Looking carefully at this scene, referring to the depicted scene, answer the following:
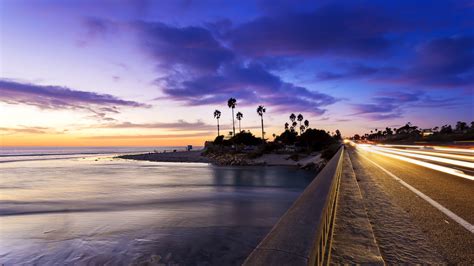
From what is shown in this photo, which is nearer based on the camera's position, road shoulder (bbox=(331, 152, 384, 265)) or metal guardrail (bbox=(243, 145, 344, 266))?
metal guardrail (bbox=(243, 145, 344, 266))

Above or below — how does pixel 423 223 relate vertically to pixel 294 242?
below

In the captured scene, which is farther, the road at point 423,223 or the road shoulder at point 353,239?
the road at point 423,223

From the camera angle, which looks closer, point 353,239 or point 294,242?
point 294,242

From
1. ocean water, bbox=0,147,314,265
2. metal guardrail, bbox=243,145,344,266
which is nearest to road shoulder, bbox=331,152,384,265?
metal guardrail, bbox=243,145,344,266

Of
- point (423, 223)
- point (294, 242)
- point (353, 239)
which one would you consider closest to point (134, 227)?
point (353, 239)

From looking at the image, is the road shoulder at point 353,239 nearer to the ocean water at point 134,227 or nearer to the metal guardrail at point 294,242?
the metal guardrail at point 294,242

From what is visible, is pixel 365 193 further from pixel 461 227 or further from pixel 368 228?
pixel 368 228

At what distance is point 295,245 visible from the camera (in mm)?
2354

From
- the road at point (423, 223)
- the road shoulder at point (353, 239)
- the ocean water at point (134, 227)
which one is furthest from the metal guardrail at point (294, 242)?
the ocean water at point (134, 227)

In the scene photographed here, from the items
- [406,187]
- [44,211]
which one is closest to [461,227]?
[406,187]

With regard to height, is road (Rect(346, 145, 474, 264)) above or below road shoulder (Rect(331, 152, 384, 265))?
below

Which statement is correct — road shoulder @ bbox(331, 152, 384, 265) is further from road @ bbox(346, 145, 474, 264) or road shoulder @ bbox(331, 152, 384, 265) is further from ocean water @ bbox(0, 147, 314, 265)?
ocean water @ bbox(0, 147, 314, 265)

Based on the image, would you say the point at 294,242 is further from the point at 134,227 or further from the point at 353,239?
the point at 134,227

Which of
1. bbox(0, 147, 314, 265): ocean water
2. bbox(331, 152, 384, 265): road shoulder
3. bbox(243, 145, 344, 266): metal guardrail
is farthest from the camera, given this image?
bbox(0, 147, 314, 265): ocean water
